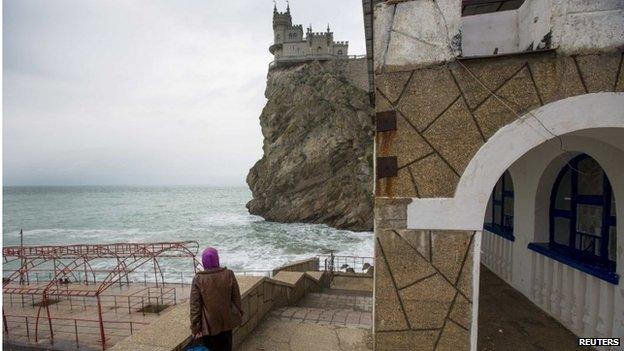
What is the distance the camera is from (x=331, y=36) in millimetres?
61625

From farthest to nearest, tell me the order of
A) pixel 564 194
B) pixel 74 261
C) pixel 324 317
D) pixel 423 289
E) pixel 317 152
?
1. pixel 317 152
2. pixel 74 261
3. pixel 324 317
4. pixel 564 194
5. pixel 423 289

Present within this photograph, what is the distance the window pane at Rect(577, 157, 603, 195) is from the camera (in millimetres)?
5234

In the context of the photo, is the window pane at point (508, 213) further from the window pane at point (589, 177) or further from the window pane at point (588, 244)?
the window pane at point (589, 177)

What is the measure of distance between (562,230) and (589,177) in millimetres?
1277

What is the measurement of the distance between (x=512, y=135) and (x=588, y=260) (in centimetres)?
320

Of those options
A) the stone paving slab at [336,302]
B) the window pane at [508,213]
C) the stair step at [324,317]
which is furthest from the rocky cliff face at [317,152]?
the stair step at [324,317]

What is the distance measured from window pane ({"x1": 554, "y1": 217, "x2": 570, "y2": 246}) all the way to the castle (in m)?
57.9

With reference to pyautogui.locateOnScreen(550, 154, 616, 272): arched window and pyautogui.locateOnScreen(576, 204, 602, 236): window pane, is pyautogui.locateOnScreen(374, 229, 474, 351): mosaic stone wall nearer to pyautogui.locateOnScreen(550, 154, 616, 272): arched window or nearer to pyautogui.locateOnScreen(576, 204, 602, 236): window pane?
pyautogui.locateOnScreen(550, 154, 616, 272): arched window

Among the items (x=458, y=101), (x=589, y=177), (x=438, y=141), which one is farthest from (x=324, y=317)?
(x=589, y=177)

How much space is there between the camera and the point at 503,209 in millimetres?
8391

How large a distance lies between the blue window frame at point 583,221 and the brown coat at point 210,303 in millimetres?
5131

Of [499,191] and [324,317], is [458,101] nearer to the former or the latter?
[324,317]

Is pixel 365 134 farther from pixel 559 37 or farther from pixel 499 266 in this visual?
pixel 559 37

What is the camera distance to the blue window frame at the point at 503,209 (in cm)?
805
